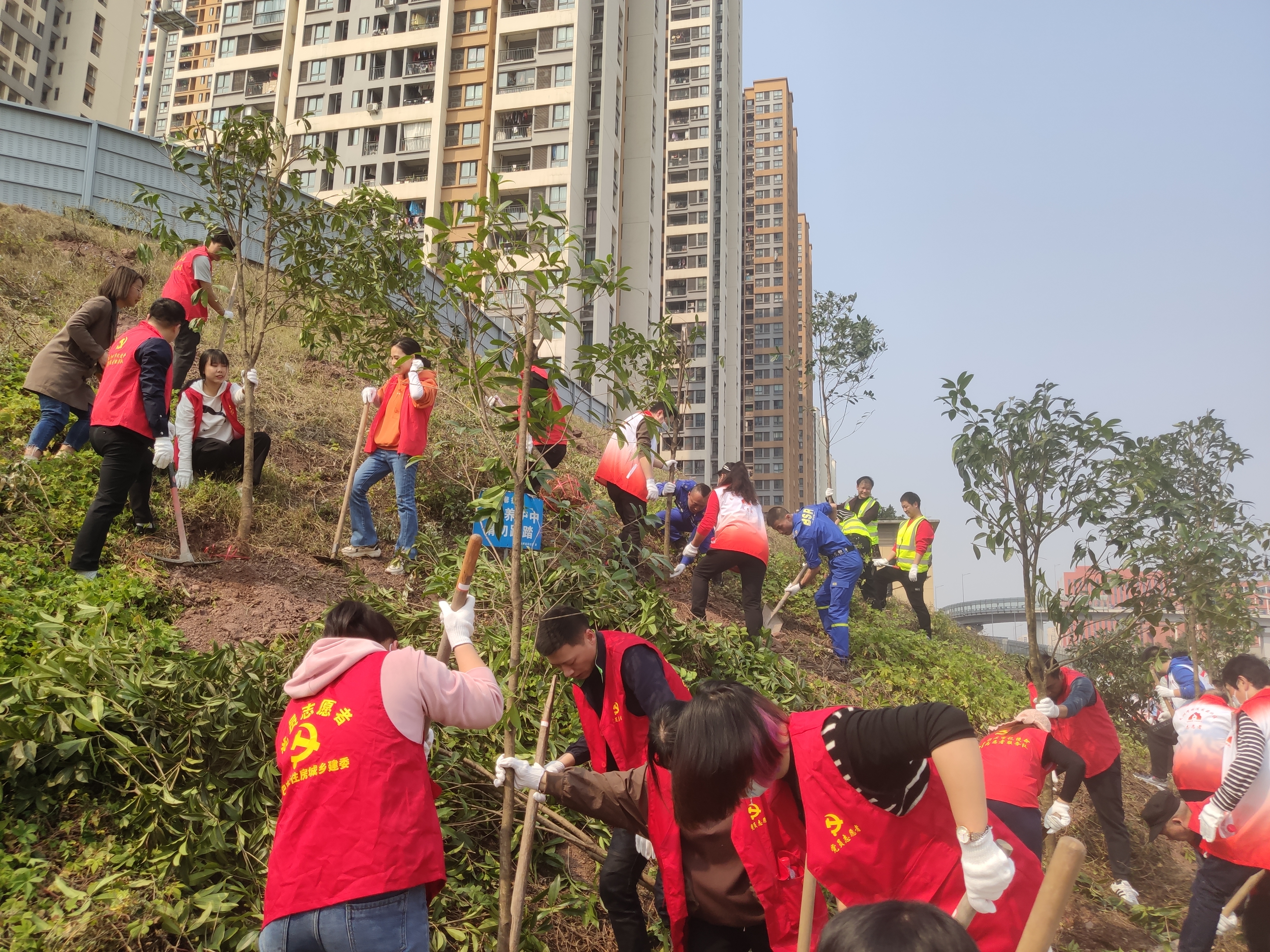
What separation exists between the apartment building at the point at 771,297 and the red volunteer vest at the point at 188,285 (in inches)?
2716

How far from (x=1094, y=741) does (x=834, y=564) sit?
132 inches

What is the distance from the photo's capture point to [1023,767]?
3.93 metres

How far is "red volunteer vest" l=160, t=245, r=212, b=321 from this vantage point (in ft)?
20.6

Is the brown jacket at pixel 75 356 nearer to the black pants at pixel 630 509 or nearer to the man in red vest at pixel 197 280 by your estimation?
the man in red vest at pixel 197 280

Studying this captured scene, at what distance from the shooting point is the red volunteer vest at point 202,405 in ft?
21.9

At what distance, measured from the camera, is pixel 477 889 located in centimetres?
364

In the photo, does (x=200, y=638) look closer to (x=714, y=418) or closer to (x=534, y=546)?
(x=534, y=546)

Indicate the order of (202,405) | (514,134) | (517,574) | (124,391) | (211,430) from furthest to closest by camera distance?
1. (514,134)
2. (211,430)
3. (202,405)
4. (124,391)
5. (517,574)

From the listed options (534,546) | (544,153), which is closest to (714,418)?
(544,153)

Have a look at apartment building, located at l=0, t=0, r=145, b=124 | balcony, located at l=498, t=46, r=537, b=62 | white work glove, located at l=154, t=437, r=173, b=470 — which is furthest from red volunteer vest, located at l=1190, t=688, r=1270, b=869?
apartment building, located at l=0, t=0, r=145, b=124

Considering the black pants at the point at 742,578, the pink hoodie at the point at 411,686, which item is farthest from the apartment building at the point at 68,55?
the pink hoodie at the point at 411,686

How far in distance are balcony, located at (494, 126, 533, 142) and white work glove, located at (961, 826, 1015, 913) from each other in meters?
36.5

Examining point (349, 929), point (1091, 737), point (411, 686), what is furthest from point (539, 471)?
point (1091, 737)

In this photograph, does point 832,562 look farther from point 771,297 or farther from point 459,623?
point 771,297
